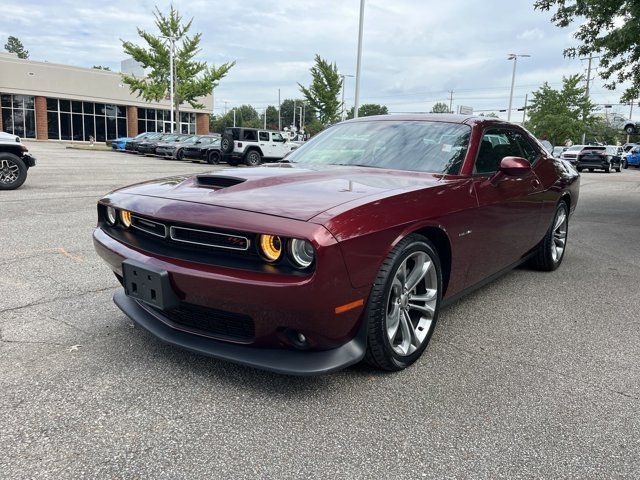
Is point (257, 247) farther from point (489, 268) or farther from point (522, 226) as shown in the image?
point (522, 226)

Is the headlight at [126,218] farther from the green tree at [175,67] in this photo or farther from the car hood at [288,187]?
the green tree at [175,67]

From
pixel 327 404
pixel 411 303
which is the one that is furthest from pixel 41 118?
pixel 327 404

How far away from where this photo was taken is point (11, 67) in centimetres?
4188

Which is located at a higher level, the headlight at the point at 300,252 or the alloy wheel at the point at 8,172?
the headlight at the point at 300,252

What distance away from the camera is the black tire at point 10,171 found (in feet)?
32.7

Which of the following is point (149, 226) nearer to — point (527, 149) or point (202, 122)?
point (527, 149)

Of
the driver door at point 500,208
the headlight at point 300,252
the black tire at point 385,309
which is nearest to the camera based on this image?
the headlight at point 300,252

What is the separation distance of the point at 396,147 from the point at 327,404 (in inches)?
78.8

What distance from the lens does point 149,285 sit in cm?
250

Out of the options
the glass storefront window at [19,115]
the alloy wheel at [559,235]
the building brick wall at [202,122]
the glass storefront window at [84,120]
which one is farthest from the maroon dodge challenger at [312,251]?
the building brick wall at [202,122]

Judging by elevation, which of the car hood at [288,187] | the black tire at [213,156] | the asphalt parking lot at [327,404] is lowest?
the asphalt parking lot at [327,404]

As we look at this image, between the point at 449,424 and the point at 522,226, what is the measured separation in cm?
229

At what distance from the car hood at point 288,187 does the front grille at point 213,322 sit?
0.50 meters

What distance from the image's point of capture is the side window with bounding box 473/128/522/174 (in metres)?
3.67
